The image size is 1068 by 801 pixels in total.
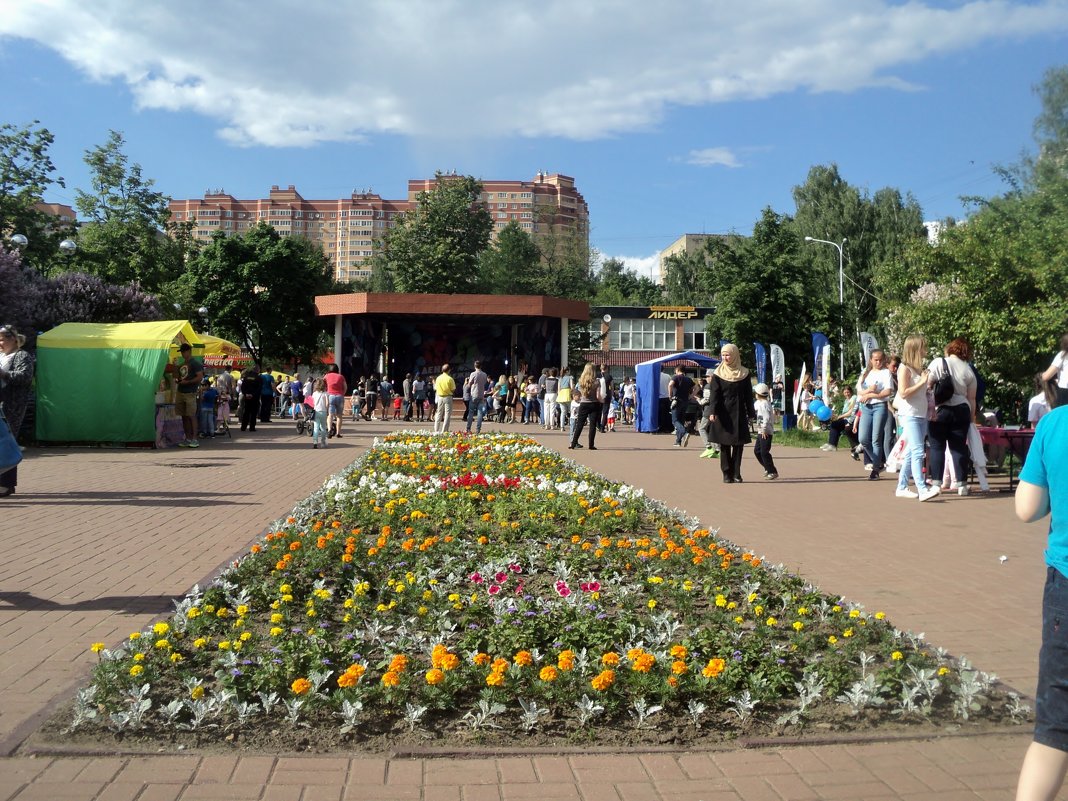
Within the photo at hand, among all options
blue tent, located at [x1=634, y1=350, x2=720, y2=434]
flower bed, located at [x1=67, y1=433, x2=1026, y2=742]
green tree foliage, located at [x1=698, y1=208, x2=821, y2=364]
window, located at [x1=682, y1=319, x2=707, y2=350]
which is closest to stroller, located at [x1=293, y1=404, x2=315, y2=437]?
blue tent, located at [x1=634, y1=350, x2=720, y2=434]

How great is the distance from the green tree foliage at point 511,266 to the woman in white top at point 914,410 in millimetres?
66121

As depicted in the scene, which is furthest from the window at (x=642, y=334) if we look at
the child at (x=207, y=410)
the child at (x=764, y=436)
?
the child at (x=764, y=436)

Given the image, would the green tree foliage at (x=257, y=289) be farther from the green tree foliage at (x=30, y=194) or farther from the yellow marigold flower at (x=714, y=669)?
the yellow marigold flower at (x=714, y=669)

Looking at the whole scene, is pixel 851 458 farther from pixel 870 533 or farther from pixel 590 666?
pixel 590 666

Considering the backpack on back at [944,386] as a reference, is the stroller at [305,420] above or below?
below

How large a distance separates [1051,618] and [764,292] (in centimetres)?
4060

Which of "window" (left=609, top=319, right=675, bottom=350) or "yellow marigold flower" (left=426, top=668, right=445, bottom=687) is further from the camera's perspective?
"window" (left=609, top=319, right=675, bottom=350)

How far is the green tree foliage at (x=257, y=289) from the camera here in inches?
2144

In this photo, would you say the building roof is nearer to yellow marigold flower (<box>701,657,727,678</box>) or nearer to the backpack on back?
the backpack on back

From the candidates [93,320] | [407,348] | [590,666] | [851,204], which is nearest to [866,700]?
[590,666]

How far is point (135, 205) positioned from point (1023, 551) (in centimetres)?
4769

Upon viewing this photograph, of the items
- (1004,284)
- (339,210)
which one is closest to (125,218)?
(1004,284)

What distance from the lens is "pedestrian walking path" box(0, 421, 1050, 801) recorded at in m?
3.19

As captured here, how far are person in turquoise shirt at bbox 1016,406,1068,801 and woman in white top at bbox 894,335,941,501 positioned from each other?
8.22 metres
